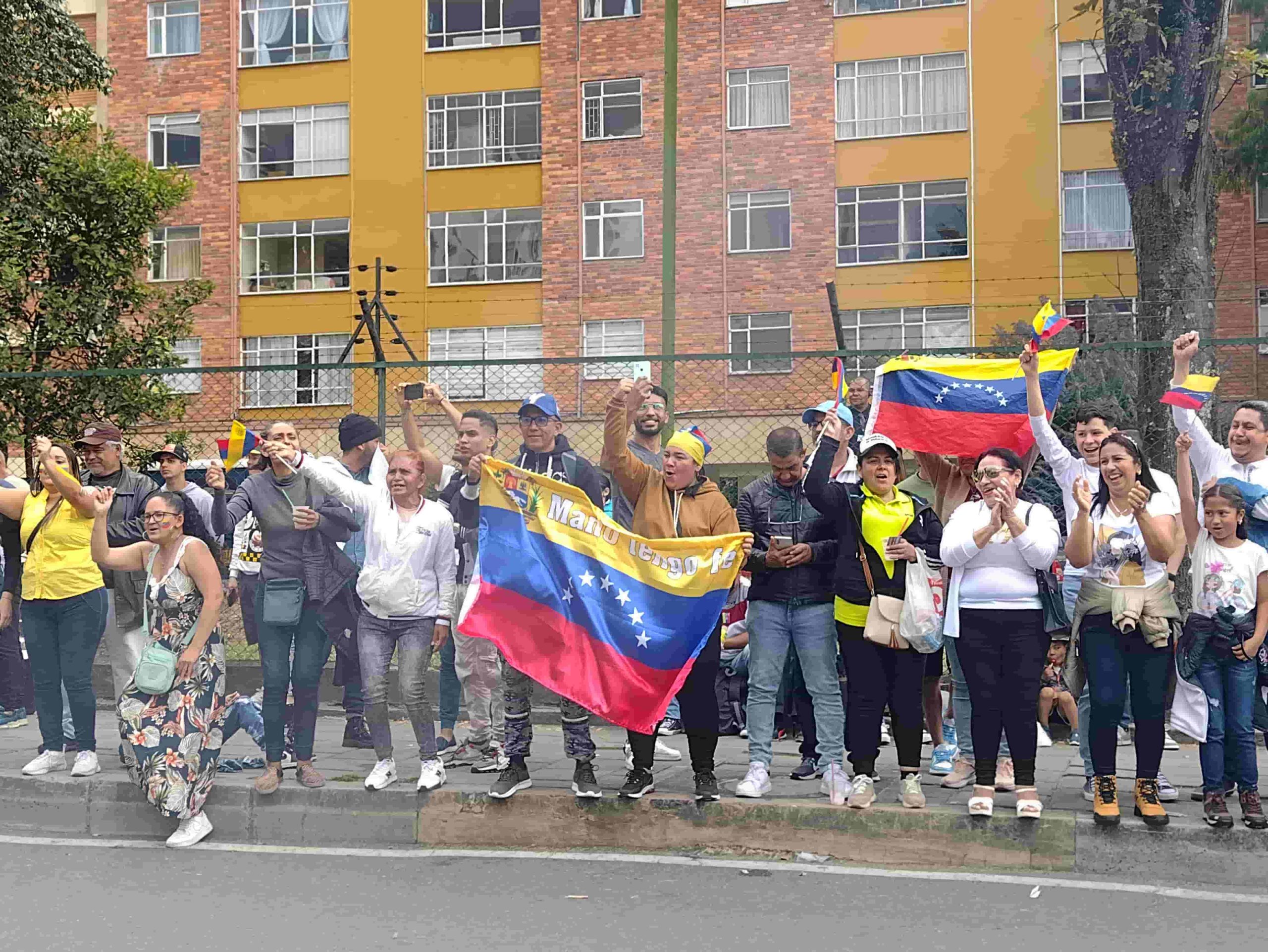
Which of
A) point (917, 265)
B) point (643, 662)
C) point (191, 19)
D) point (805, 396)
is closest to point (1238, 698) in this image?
point (643, 662)

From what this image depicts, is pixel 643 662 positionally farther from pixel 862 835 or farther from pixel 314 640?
pixel 314 640

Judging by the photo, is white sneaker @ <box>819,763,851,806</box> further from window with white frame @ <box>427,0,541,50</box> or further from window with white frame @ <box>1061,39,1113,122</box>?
window with white frame @ <box>427,0,541,50</box>

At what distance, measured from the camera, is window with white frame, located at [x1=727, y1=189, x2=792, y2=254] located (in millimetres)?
32562

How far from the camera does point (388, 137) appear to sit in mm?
35156

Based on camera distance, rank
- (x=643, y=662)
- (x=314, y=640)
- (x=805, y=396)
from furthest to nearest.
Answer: (x=805, y=396), (x=314, y=640), (x=643, y=662)

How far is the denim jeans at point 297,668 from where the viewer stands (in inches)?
324

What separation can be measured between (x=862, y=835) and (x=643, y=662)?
1390mm

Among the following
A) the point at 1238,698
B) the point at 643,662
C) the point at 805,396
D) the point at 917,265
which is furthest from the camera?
the point at 917,265

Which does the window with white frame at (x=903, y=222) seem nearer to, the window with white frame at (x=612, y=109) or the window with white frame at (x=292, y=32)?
the window with white frame at (x=612, y=109)

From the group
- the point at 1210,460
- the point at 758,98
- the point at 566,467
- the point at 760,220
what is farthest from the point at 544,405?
the point at 758,98

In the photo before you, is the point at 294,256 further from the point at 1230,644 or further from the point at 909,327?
the point at 1230,644

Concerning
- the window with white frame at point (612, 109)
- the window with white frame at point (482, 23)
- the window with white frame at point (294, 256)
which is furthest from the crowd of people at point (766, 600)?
the window with white frame at point (482, 23)

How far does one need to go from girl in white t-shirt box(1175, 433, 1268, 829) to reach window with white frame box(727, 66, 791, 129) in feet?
88.0

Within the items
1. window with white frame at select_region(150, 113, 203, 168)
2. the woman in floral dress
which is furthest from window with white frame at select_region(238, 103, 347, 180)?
the woman in floral dress
